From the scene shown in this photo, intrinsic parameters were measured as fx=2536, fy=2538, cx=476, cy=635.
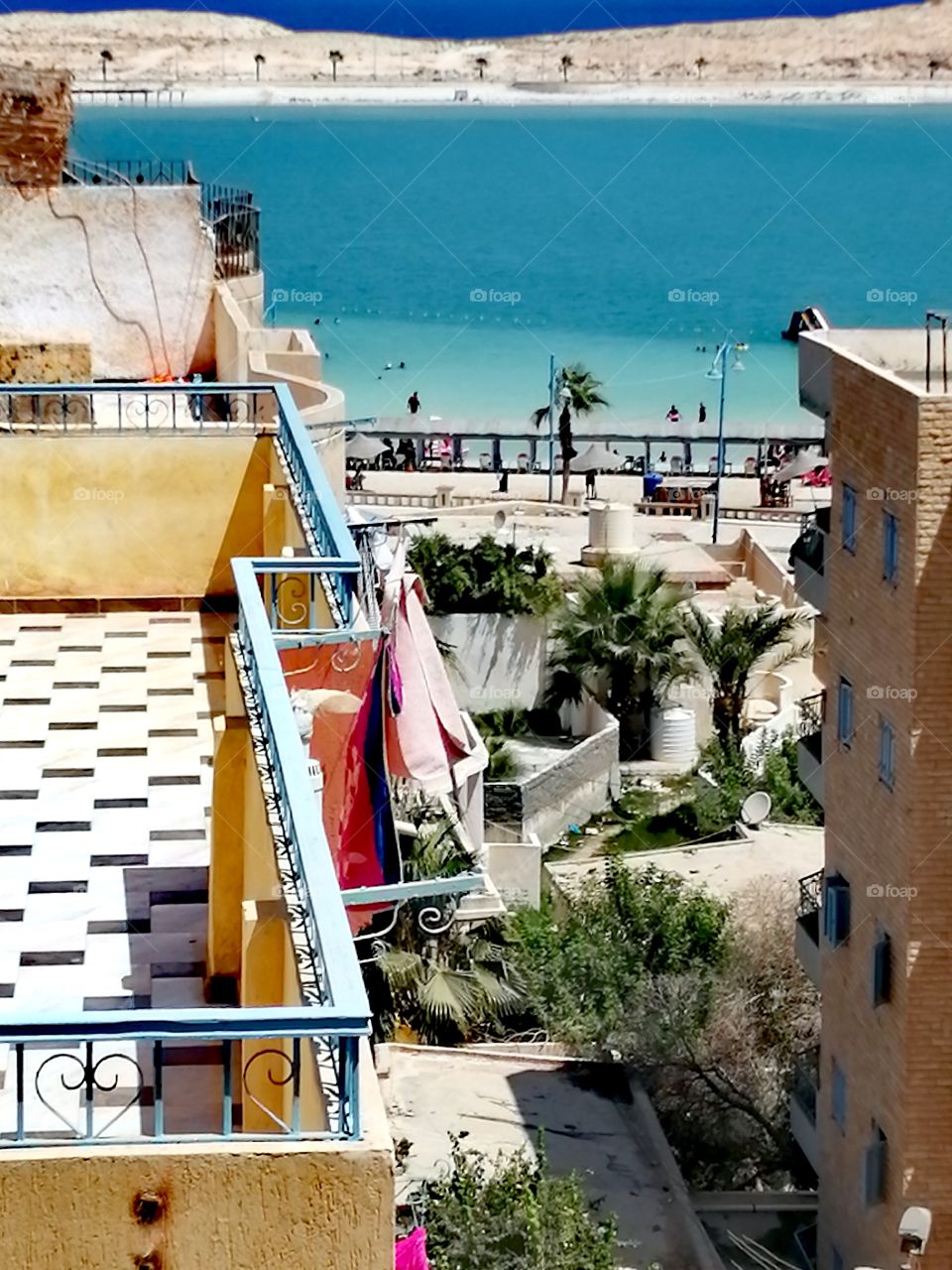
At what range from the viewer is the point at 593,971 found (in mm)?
23891

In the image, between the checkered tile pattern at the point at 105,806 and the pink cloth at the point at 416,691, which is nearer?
the checkered tile pattern at the point at 105,806

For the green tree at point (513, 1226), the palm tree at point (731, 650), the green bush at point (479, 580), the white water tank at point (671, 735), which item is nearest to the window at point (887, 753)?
the green tree at point (513, 1226)

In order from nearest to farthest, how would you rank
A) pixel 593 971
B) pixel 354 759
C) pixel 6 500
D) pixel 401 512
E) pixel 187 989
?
pixel 187 989 < pixel 354 759 < pixel 6 500 < pixel 593 971 < pixel 401 512

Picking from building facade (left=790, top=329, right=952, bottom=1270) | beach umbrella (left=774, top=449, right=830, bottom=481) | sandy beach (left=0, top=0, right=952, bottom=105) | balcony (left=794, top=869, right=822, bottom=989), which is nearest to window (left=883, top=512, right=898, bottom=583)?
building facade (left=790, top=329, right=952, bottom=1270)

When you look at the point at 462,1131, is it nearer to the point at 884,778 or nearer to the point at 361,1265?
the point at 884,778

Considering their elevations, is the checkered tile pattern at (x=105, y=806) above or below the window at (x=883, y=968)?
above

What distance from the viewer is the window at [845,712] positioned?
19.1m

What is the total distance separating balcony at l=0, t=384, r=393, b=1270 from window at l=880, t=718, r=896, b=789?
17.7 ft

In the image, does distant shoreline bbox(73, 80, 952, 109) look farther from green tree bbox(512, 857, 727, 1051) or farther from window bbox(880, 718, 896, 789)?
window bbox(880, 718, 896, 789)

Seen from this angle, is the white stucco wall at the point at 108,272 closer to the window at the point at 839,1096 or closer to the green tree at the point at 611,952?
the green tree at the point at 611,952

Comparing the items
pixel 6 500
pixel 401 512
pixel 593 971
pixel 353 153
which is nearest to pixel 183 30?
pixel 353 153

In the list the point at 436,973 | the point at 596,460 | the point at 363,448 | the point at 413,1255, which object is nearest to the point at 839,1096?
the point at 436,973

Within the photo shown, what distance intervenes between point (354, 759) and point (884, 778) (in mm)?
10641

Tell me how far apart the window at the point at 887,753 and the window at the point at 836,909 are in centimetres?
147
